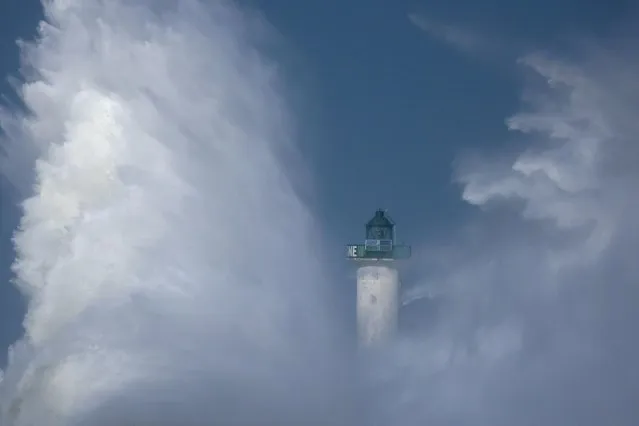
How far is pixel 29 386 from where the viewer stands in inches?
1310

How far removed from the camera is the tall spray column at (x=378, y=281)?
37812 millimetres

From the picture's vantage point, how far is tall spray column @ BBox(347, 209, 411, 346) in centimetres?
3781

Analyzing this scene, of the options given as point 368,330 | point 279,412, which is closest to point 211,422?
point 279,412

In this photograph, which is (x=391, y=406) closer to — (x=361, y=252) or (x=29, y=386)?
(x=361, y=252)

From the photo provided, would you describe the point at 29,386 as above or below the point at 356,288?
below

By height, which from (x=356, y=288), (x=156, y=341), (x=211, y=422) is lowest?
(x=211, y=422)

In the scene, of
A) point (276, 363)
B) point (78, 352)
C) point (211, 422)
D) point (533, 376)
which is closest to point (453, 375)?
point (533, 376)

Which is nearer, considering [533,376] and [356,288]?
[533,376]

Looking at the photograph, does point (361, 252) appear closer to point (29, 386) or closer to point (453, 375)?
point (453, 375)

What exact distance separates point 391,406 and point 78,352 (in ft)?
25.5

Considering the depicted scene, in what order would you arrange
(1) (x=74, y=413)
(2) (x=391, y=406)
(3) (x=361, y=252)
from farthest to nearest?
(3) (x=361, y=252), (2) (x=391, y=406), (1) (x=74, y=413)

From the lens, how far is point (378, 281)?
3784 centimetres

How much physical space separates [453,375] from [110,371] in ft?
29.7

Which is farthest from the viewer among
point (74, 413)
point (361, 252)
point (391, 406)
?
point (361, 252)
